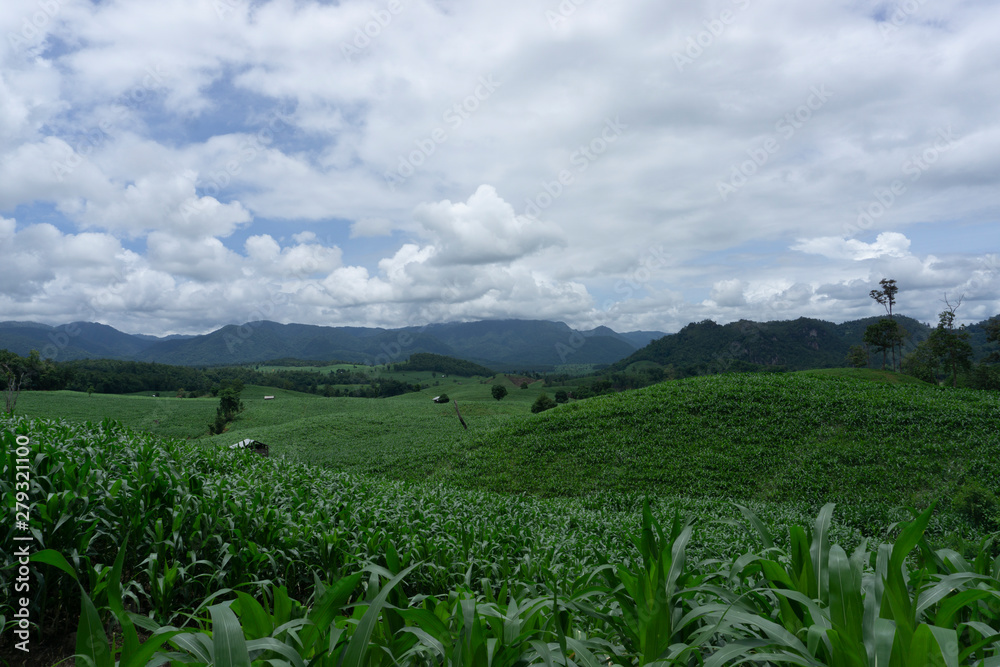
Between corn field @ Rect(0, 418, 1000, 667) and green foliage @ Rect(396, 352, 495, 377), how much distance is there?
158m

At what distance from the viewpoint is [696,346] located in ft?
576

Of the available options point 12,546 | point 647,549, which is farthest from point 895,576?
point 12,546

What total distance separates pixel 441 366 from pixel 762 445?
15463 cm

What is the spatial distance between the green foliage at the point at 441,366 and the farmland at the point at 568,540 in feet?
470

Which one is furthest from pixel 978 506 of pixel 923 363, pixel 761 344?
pixel 761 344

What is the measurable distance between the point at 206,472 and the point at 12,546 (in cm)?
519

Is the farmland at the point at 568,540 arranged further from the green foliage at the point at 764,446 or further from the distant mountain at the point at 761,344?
the distant mountain at the point at 761,344

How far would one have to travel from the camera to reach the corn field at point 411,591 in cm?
169

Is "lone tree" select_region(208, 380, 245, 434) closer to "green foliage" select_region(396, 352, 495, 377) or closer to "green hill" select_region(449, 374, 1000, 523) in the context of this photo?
"green hill" select_region(449, 374, 1000, 523)

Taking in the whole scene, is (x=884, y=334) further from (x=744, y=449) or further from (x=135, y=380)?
(x=135, y=380)

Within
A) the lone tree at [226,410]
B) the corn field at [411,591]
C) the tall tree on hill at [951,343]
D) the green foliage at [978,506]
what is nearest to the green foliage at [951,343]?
the tall tree on hill at [951,343]

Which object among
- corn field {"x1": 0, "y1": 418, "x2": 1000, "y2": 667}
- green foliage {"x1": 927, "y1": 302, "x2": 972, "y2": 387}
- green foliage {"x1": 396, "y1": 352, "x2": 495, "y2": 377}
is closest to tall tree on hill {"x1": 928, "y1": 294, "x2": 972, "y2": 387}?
green foliage {"x1": 927, "y1": 302, "x2": 972, "y2": 387}

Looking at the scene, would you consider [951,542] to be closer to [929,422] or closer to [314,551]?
[314,551]

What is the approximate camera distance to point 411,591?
4965mm
